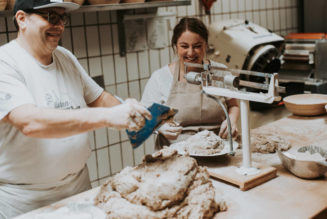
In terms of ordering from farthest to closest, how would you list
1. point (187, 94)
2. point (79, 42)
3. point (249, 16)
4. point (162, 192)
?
point (249, 16), point (79, 42), point (187, 94), point (162, 192)

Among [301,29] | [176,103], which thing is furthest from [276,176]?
[301,29]

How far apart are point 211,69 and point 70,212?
91cm

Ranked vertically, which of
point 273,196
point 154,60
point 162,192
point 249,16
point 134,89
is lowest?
point 273,196

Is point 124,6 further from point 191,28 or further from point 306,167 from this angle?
point 306,167

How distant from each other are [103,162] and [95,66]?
0.80 m

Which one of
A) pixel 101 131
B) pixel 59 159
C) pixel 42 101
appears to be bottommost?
pixel 101 131

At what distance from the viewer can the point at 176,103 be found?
93.6 inches

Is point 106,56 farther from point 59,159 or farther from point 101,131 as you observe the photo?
point 59,159

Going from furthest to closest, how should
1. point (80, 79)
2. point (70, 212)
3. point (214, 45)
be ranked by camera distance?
point (214, 45)
point (80, 79)
point (70, 212)

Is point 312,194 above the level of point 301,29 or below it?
below

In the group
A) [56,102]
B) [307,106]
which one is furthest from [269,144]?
[56,102]

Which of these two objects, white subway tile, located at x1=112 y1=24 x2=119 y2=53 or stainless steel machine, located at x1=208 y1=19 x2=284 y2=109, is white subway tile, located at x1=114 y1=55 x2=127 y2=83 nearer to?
white subway tile, located at x1=112 y1=24 x2=119 y2=53

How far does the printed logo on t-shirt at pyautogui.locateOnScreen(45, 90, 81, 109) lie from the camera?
177 centimetres

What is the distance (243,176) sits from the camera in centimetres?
171
